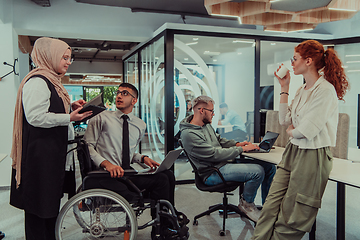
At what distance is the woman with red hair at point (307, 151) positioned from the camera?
183 cm

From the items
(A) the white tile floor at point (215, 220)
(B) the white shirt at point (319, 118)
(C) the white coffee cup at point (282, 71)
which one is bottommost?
(A) the white tile floor at point (215, 220)

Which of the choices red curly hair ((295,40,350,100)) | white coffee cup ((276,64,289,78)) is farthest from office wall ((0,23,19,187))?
red curly hair ((295,40,350,100))

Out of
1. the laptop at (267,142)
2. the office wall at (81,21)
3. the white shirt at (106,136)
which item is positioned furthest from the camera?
the office wall at (81,21)

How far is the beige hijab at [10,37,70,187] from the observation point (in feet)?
6.23

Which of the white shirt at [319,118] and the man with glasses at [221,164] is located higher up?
the white shirt at [319,118]

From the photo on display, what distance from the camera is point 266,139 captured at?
9.16 feet

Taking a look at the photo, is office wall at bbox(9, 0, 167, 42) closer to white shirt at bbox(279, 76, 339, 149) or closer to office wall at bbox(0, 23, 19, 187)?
office wall at bbox(0, 23, 19, 187)

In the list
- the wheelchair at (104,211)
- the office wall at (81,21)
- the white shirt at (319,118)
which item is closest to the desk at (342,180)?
the white shirt at (319,118)

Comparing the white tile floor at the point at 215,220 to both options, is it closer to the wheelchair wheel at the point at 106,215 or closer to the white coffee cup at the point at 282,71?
the wheelchair wheel at the point at 106,215

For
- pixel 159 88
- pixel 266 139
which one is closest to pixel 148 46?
pixel 159 88

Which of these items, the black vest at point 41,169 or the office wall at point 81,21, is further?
the office wall at point 81,21

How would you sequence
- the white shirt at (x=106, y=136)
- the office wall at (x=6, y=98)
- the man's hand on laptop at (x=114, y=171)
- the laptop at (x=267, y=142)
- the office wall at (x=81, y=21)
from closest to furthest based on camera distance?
the man's hand on laptop at (x=114, y=171), the white shirt at (x=106, y=136), the laptop at (x=267, y=142), the office wall at (x=6, y=98), the office wall at (x=81, y=21)

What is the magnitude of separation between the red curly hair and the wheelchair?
4.85 ft

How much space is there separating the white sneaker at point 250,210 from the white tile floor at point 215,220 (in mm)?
192
